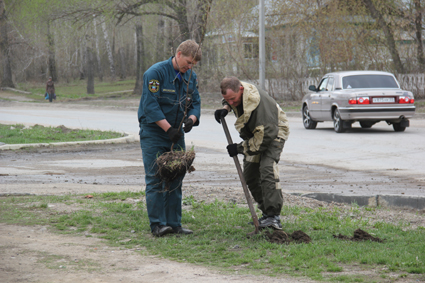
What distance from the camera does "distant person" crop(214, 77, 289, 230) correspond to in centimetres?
512

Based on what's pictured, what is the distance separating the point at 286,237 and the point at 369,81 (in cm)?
1127

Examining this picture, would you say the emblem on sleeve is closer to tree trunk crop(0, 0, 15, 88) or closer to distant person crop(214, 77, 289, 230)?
distant person crop(214, 77, 289, 230)

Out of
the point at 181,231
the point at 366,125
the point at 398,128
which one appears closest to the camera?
the point at 181,231

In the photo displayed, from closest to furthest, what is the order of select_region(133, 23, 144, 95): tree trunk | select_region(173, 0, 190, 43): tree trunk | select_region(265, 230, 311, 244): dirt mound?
select_region(265, 230, 311, 244): dirt mound → select_region(173, 0, 190, 43): tree trunk → select_region(133, 23, 144, 95): tree trunk

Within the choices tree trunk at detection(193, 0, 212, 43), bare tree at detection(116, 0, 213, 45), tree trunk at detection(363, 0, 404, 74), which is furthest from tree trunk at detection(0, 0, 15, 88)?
tree trunk at detection(363, 0, 404, 74)

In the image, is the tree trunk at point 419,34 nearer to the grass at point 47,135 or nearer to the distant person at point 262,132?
the grass at point 47,135

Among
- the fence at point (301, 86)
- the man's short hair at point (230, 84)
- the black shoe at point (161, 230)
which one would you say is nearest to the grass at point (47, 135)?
the black shoe at point (161, 230)

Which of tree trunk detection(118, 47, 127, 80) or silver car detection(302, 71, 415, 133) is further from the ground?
tree trunk detection(118, 47, 127, 80)

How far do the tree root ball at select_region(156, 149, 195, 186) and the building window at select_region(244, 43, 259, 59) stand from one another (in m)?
23.1

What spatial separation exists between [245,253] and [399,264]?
126cm

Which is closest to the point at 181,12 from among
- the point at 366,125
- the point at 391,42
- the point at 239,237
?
the point at 391,42

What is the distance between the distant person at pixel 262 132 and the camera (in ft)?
16.8

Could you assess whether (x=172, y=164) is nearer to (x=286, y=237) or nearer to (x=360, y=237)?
(x=286, y=237)

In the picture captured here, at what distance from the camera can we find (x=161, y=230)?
5223 mm
